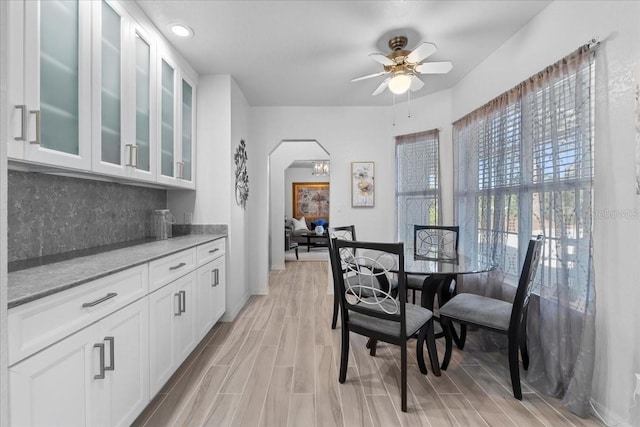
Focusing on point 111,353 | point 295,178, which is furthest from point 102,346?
point 295,178

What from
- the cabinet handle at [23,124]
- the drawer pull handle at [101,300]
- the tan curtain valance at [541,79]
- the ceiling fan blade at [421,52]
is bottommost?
the drawer pull handle at [101,300]

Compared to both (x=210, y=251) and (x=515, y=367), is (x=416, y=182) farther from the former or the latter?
(x=210, y=251)

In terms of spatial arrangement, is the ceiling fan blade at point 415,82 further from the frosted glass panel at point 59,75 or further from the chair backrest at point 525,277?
the frosted glass panel at point 59,75

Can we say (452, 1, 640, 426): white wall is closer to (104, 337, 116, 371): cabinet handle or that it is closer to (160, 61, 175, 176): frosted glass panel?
(104, 337, 116, 371): cabinet handle

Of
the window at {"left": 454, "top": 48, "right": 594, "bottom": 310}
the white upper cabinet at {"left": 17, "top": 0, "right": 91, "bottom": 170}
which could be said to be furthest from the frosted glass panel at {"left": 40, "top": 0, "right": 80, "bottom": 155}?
the window at {"left": 454, "top": 48, "right": 594, "bottom": 310}

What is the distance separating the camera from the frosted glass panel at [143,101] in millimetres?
2041

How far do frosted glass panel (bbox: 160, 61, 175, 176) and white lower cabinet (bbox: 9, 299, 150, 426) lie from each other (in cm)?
130

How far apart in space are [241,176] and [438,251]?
2.29 m

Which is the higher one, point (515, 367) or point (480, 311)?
point (480, 311)

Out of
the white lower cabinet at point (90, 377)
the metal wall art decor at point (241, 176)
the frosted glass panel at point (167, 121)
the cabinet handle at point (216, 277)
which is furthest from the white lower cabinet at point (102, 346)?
the metal wall art decor at point (241, 176)

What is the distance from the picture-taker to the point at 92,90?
157cm

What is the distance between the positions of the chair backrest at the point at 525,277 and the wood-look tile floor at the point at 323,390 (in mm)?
486

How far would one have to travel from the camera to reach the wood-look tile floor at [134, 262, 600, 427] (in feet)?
5.25

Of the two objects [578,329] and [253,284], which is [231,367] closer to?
[253,284]
